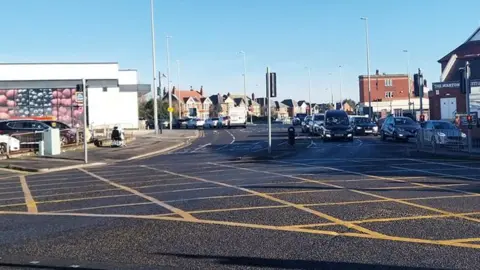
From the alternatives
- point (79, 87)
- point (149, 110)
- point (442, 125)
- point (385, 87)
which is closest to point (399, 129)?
point (442, 125)

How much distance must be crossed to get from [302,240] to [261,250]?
2.63ft

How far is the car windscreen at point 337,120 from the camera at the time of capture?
128 feet

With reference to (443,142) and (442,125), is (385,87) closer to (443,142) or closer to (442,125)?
(442,125)

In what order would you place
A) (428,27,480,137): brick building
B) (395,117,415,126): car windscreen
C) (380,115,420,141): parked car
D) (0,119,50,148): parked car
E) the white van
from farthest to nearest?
the white van → (428,27,480,137): brick building → (395,117,415,126): car windscreen → (380,115,420,141): parked car → (0,119,50,148): parked car

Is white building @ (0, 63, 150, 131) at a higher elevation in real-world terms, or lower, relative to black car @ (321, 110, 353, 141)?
higher

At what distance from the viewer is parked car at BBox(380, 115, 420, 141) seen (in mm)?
36312

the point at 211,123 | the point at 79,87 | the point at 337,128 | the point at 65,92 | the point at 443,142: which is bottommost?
the point at 443,142

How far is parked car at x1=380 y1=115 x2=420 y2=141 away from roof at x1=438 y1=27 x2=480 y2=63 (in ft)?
139

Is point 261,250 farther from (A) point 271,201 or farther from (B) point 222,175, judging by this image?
(B) point 222,175

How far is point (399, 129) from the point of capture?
120ft

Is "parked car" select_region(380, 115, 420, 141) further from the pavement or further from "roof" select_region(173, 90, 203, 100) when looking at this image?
"roof" select_region(173, 90, 203, 100)

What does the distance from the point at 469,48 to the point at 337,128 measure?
48.0 m

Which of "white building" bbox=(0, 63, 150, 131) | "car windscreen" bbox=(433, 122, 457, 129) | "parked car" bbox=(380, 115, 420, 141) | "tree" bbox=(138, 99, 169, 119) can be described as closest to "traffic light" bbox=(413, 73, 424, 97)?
"parked car" bbox=(380, 115, 420, 141)

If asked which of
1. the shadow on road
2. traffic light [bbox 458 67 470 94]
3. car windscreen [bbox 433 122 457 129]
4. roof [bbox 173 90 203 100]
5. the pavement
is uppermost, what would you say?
roof [bbox 173 90 203 100]
